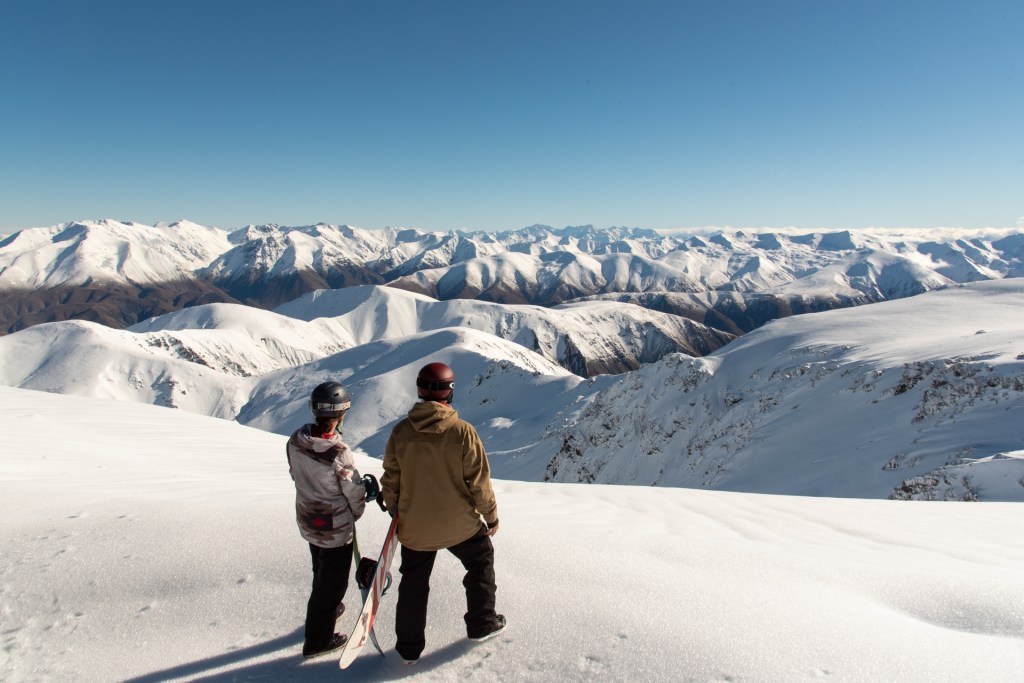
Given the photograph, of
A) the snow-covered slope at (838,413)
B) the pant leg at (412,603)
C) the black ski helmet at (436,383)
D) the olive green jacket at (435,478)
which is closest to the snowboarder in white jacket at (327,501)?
the olive green jacket at (435,478)

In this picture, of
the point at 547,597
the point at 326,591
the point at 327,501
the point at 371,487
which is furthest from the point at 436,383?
the point at 547,597

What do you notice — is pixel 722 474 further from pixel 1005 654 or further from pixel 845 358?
pixel 1005 654

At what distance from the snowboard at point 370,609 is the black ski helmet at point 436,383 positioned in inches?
39.0

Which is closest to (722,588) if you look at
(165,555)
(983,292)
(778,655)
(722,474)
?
(778,655)

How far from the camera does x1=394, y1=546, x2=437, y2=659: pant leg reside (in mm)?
3514

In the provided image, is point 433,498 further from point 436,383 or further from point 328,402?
point 328,402

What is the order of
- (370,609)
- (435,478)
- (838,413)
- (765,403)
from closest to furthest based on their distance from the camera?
(370,609) < (435,478) < (838,413) < (765,403)

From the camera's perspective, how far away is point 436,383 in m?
3.66

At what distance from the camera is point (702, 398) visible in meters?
36.8

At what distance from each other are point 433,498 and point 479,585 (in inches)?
30.4

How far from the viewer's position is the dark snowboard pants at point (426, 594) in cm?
352

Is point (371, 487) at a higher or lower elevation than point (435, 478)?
lower

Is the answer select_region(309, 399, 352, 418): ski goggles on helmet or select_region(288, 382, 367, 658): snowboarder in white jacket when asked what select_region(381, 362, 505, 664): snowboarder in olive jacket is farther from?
select_region(309, 399, 352, 418): ski goggles on helmet

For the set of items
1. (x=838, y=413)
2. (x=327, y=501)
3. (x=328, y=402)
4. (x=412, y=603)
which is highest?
(x=328, y=402)
